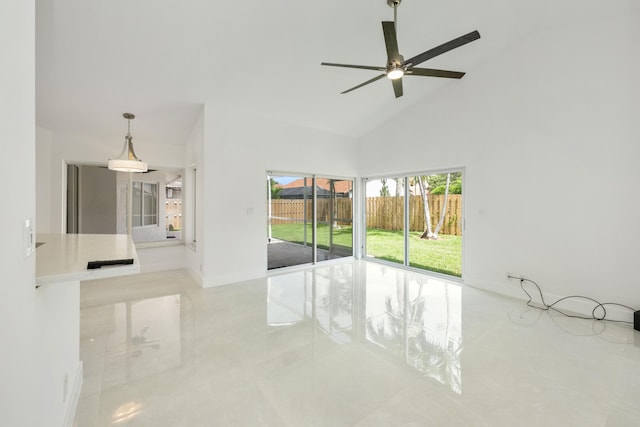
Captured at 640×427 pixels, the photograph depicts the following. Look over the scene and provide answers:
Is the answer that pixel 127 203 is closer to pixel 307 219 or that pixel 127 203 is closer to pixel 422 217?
pixel 307 219

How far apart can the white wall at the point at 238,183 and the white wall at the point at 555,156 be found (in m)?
2.85

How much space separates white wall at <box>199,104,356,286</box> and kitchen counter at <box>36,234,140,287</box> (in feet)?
7.27

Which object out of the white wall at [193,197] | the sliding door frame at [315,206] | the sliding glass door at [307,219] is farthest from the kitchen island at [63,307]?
the sliding glass door at [307,219]

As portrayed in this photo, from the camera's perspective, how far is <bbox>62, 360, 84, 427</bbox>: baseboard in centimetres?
159

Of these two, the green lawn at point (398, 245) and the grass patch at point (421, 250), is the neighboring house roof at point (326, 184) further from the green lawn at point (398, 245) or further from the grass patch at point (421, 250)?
the grass patch at point (421, 250)

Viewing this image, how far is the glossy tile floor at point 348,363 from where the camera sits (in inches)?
68.7

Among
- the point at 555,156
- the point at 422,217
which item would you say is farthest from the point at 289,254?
the point at 555,156

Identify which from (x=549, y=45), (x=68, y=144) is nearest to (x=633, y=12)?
(x=549, y=45)

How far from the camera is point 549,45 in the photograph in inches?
140

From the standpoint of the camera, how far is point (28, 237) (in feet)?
3.26

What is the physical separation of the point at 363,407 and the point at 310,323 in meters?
1.33

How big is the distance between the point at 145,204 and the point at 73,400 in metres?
4.68

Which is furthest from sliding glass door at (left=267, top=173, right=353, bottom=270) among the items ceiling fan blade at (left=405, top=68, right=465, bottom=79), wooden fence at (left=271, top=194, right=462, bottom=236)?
ceiling fan blade at (left=405, top=68, right=465, bottom=79)

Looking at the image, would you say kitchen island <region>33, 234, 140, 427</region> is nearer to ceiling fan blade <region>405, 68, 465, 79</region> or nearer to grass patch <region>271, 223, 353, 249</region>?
ceiling fan blade <region>405, 68, 465, 79</region>
